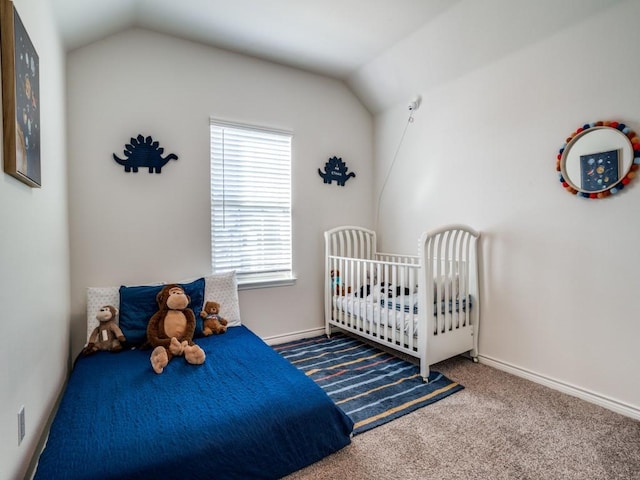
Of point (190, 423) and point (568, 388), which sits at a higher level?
point (190, 423)

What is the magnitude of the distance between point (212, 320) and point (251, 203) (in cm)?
106

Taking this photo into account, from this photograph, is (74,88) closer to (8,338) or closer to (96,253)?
(96,253)

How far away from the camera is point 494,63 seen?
248cm

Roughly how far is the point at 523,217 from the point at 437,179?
82 cm

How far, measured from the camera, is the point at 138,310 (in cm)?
218

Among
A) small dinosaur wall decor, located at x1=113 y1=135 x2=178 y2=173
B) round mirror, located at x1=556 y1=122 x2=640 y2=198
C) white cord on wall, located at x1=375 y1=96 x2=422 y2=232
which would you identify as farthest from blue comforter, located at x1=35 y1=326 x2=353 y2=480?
white cord on wall, located at x1=375 y1=96 x2=422 y2=232

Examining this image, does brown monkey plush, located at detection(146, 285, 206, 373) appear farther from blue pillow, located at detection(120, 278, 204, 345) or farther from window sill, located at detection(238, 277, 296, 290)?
window sill, located at detection(238, 277, 296, 290)

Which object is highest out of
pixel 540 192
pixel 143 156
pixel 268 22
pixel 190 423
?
pixel 268 22

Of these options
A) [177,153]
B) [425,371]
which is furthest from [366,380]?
[177,153]

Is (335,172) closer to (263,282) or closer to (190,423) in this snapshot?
(263,282)

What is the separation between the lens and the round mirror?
1.83m

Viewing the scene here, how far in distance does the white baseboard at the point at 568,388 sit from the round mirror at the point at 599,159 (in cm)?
120

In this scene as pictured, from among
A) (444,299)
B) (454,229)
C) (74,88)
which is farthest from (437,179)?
(74,88)

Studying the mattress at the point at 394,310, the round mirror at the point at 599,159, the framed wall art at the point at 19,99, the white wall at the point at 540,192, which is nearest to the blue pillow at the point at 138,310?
the framed wall art at the point at 19,99
